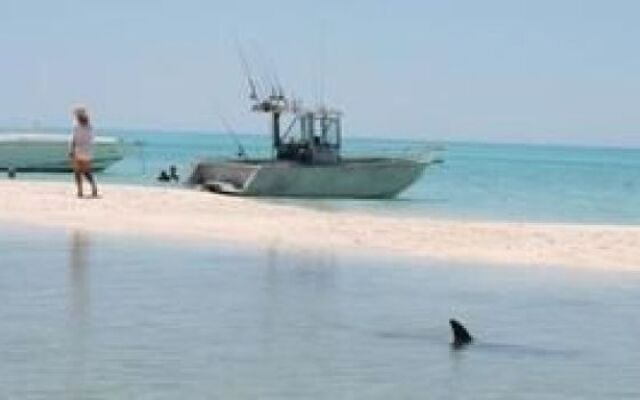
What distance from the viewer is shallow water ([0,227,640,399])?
11211mm

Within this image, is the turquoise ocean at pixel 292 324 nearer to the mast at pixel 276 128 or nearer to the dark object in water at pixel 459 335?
the dark object in water at pixel 459 335

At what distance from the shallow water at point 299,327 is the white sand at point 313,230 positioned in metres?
1.96

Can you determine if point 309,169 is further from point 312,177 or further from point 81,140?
point 81,140

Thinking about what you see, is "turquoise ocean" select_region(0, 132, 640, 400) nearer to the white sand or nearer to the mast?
the white sand

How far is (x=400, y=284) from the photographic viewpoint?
59.9 ft

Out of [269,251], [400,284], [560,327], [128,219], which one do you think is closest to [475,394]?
[560,327]

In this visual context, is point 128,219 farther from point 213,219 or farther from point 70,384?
point 70,384

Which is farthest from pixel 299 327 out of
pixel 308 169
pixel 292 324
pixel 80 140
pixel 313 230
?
pixel 308 169

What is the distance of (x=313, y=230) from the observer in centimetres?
2655

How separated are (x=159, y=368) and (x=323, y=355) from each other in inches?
60.4

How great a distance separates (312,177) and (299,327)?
2643cm

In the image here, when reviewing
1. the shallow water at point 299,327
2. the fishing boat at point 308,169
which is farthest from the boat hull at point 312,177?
the shallow water at point 299,327

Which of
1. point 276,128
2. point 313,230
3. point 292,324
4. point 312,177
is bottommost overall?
point 312,177

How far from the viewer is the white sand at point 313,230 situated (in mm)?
23172
